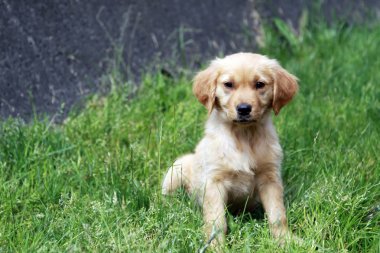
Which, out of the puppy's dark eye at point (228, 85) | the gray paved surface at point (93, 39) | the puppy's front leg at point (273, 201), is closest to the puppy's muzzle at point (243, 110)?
the puppy's dark eye at point (228, 85)

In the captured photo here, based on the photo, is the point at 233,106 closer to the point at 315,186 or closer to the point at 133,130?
the point at 315,186

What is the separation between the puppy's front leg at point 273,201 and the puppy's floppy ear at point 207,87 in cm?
47

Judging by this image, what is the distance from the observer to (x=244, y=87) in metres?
3.49

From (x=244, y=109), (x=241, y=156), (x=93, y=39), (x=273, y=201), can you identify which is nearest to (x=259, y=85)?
(x=244, y=109)

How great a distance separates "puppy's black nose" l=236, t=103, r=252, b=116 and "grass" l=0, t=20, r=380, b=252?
46 cm

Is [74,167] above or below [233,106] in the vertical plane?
below

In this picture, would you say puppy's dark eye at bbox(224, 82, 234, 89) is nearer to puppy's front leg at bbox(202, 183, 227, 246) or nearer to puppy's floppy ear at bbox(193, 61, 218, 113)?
puppy's floppy ear at bbox(193, 61, 218, 113)

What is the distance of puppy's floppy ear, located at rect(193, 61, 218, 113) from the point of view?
3.61 meters

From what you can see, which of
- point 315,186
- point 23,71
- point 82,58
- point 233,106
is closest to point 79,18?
point 82,58

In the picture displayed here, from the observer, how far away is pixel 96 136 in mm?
4281

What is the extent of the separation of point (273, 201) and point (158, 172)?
665mm

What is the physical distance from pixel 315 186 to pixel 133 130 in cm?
Result: 134

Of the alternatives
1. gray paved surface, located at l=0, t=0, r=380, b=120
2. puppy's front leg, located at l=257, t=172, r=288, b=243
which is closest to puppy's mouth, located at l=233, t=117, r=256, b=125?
puppy's front leg, located at l=257, t=172, r=288, b=243

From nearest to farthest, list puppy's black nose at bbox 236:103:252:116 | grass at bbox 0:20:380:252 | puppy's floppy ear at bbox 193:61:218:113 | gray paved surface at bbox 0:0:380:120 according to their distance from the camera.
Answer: grass at bbox 0:20:380:252 < puppy's black nose at bbox 236:103:252:116 < puppy's floppy ear at bbox 193:61:218:113 < gray paved surface at bbox 0:0:380:120
